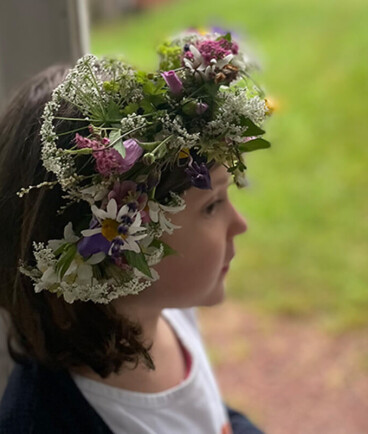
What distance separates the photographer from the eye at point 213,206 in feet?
2.75

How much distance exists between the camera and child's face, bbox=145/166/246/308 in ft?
2.66

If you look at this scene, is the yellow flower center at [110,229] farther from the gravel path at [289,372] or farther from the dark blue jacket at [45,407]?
the gravel path at [289,372]

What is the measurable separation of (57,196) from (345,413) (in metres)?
0.90

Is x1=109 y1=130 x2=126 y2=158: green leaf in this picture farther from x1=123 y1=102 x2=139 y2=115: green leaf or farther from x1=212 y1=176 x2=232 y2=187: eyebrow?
x1=212 y1=176 x2=232 y2=187: eyebrow

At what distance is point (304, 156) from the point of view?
6.43 feet

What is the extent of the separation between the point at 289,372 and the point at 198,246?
0.75 meters

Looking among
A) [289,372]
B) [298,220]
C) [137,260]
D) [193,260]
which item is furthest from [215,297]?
[298,220]

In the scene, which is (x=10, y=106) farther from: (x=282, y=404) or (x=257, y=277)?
(x=257, y=277)

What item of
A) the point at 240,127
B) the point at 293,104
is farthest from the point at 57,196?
the point at 293,104

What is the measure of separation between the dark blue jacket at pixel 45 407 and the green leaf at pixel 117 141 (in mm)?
371

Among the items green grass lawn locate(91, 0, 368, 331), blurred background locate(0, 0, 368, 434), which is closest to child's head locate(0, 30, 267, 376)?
blurred background locate(0, 0, 368, 434)

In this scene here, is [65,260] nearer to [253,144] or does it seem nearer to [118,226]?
[118,226]

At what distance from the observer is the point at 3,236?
793 millimetres

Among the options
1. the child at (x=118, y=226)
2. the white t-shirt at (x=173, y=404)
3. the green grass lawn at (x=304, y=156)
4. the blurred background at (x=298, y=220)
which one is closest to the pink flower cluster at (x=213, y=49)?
the child at (x=118, y=226)
